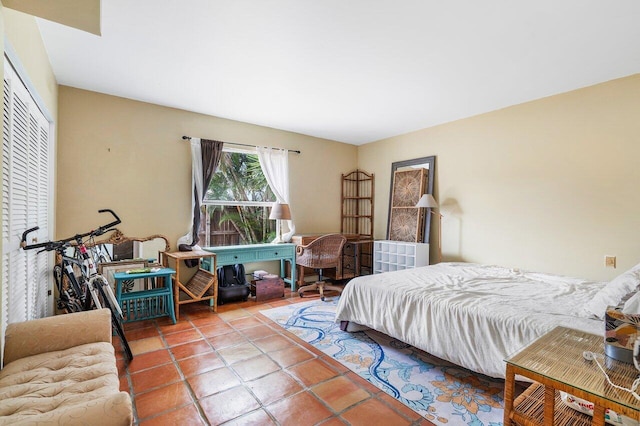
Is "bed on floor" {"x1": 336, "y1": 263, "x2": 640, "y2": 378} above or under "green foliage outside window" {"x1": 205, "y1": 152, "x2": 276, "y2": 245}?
under

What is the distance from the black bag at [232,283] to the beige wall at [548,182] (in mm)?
2792

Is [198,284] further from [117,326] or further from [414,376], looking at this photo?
[414,376]

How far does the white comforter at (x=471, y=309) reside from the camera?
74.2 inches

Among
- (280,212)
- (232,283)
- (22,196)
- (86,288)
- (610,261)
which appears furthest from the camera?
(280,212)

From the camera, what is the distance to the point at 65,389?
1358mm

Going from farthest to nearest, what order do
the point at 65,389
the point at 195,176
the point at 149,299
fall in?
the point at 195,176
the point at 149,299
the point at 65,389

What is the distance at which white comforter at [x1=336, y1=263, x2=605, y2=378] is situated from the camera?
1.89 m

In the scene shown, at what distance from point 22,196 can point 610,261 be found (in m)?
4.92

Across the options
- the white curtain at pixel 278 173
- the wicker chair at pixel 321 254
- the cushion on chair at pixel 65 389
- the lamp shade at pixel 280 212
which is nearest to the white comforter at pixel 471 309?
the wicker chair at pixel 321 254

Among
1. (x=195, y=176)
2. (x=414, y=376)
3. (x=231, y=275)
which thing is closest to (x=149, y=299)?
(x=231, y=275)

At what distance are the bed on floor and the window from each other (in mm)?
2172

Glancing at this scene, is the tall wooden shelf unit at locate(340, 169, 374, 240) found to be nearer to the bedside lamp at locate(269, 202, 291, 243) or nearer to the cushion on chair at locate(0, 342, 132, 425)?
the bedside lamp at locate(269, 202, 291, 243)

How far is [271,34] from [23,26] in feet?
5.00

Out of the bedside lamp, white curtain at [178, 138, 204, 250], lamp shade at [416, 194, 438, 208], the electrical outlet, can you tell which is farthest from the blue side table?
the electrical outlet
